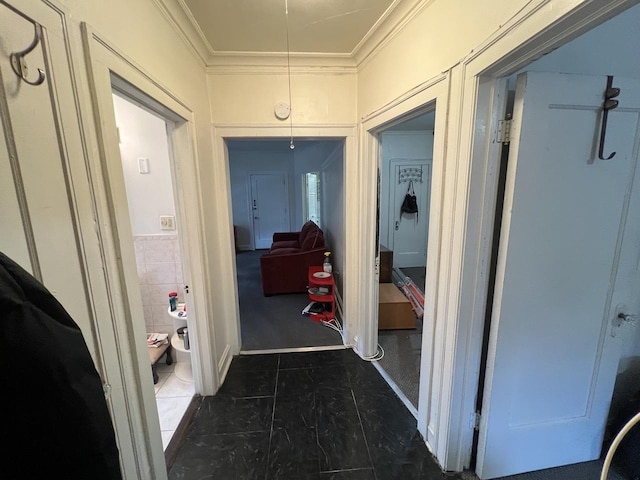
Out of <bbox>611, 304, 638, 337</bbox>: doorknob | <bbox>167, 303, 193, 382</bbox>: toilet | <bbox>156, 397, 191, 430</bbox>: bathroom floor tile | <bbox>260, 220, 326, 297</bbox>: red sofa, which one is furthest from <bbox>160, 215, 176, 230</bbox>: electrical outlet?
<bbox>611, 304, 638, 337</bbox>: doorknob

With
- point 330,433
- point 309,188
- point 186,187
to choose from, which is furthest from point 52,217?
point 309,188

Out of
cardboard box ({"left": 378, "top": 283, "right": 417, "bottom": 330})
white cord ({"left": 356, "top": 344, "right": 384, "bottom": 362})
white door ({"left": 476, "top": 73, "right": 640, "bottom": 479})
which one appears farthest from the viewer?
cardboard box ({"left": 378, "top": 283, "right": 417, "bottom": 330})

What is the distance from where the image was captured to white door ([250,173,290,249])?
6949mm

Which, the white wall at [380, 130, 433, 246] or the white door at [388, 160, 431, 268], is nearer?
the white wall at [380, 130, 433, 246]

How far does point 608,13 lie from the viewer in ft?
2.48

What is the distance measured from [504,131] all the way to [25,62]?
164 centimetres

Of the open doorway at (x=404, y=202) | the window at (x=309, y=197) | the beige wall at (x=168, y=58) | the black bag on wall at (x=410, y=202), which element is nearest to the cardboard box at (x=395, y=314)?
the open doorway at (x=404, y=202)

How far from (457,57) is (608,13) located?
1.73 ft

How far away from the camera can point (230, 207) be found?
239 cm

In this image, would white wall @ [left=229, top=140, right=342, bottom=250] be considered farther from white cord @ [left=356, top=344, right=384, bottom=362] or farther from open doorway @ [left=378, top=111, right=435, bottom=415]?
white cord @ [left=356, top=344, right=384, bottom=362]

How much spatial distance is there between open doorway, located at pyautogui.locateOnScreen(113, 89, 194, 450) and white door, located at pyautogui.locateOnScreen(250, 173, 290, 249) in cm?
476

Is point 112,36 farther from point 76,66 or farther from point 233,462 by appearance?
point 233,462

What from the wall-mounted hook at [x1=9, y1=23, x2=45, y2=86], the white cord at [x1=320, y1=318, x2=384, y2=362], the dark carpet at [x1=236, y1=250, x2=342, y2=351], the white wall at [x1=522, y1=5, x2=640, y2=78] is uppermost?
the white wall at [x1=522, y1=5, x2=640, y2=78]

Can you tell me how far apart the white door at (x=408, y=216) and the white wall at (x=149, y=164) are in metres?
3.53
